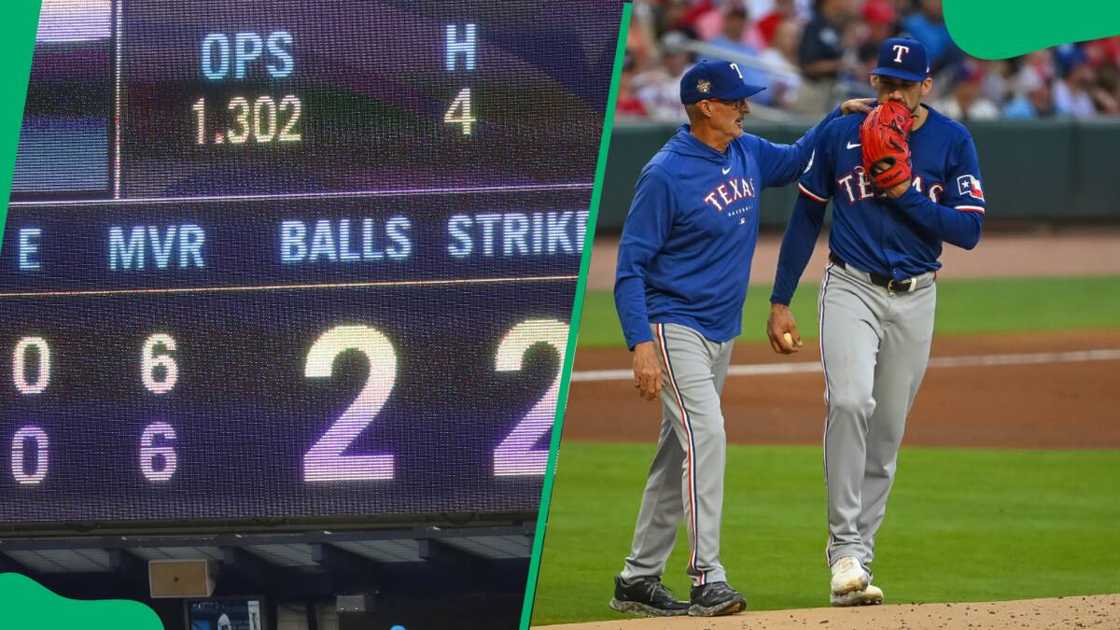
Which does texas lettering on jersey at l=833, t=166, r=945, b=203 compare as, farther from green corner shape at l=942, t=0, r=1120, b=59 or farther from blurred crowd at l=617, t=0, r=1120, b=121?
blurred crowd at l=617, t=0, r=1120, b=121

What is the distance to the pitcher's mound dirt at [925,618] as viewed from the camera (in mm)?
5227

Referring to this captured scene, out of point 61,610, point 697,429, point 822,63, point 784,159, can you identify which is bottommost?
point 61,610

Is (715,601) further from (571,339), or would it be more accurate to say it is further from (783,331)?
(571,339)

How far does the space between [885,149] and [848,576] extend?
1.33 m

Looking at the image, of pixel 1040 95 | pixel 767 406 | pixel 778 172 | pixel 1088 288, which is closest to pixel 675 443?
pixel 778 172

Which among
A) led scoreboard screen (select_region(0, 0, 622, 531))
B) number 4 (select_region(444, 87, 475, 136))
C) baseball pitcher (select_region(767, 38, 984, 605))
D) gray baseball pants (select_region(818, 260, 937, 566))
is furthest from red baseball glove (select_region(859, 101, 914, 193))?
number 4 (select_region(444, 87, 475, 136))

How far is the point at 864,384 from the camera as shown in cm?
574

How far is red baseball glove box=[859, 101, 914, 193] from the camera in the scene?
5582 mm

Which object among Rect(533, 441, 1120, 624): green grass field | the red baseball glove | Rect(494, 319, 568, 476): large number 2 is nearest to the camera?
Rect(494, 319, 568, 476): large number 2

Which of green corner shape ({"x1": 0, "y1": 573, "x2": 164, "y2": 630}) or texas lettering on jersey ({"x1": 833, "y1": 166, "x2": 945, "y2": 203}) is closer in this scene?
green corner shape ({"x1": 0, "y1": 573, "x2": 164, "y2": 630})

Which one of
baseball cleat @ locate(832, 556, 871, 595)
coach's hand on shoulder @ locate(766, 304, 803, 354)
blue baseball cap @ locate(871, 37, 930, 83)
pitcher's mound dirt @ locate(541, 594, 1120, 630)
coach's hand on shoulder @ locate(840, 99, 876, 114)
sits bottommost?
pitcher's mound dirt @ locate(541, 594, 1120, 630)

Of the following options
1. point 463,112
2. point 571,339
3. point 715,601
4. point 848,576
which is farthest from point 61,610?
point 848,576

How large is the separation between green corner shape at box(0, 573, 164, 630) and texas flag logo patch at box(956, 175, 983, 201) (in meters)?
3.02

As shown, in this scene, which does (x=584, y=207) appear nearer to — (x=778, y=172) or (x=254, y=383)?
(x=254, y=383)
